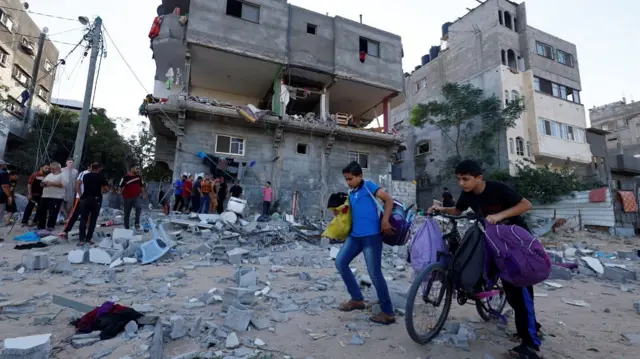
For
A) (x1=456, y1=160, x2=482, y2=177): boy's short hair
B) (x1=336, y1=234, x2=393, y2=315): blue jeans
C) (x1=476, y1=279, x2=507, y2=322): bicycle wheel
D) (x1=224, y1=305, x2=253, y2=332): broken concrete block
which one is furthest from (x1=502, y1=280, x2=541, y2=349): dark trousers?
(x1=224, y1=305, x2=253, y2=332): broken concrete block

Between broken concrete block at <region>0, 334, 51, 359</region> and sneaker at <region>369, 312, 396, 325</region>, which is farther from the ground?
broken concrete block at <region>0, 334, 51, 359</region>

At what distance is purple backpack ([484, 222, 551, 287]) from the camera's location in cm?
232

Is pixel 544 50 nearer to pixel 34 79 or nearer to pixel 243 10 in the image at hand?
pixel 243 10

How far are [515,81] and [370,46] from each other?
12.1 metres

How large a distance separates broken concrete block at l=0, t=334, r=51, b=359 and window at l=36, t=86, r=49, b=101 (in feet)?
107

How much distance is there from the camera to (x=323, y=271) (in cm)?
566

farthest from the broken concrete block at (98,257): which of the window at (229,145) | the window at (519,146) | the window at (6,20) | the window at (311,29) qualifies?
the window at (6,20)

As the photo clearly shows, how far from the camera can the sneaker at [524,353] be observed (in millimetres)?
2404

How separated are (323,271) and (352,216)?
8.97 feet

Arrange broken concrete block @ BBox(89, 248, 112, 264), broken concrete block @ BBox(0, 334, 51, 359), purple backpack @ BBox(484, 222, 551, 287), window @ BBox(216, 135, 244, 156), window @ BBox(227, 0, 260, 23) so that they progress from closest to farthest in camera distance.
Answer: broken concrete block @ BBox(0, 334, 51, 359) → purple backpack @ BBox(484, 222, 551, 287) → broken concrete block @ BBox(89, 248, 112, 264) → window @ BBox(216, 135, 244, 156) → window @ BBox(227, 0, 260, 23)

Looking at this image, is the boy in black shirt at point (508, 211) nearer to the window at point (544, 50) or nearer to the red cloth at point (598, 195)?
the red cloth at point (598, 195)

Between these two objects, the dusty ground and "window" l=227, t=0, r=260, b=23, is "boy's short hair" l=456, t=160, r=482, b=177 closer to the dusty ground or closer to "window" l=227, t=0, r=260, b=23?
the dusty ground

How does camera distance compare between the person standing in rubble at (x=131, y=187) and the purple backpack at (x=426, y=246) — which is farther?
the person standing in rubble at (x=131, y=187)

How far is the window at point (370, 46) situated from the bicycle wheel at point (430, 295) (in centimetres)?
1833
